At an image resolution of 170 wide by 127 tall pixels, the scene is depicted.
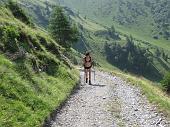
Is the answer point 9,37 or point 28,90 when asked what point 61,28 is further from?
point 28,90

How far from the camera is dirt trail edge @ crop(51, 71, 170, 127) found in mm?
23406

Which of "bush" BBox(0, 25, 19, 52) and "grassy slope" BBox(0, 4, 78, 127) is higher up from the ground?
"bush" BBox(0, 25, 19, 52)

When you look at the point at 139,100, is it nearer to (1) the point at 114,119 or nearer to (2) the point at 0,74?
(1) the point at 114,119

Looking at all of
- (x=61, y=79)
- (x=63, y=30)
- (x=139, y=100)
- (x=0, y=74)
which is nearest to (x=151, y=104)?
(x=139, y=100)

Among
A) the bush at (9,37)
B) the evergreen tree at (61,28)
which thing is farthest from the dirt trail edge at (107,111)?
the evergreen tree at (61,28)

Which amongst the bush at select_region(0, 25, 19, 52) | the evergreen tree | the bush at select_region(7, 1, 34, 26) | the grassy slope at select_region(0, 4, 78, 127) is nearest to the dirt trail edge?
the grassy slope at select_region(0, 4, 78, 127)

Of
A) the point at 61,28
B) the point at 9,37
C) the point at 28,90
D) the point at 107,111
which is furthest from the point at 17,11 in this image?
the point at 61,28

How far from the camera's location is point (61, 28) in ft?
323

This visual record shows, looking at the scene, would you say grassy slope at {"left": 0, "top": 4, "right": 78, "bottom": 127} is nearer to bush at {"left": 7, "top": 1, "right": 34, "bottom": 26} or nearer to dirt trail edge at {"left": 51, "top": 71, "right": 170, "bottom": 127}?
dirt trail edge at {"left": 51, "top": 71, "right": 170, "bottom": 127}

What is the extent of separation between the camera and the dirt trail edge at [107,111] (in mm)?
23406

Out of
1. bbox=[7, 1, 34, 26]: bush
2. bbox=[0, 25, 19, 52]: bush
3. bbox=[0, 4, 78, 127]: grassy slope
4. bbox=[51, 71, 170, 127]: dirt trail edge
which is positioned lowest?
bbox=[51, 71, 170, 127]: dirt trail edge

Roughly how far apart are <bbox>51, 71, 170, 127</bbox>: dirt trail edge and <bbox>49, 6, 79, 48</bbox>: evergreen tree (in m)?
61.6

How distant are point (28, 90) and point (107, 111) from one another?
19.3ft

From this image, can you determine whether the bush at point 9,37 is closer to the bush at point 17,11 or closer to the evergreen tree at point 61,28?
the bush at point 17,11
